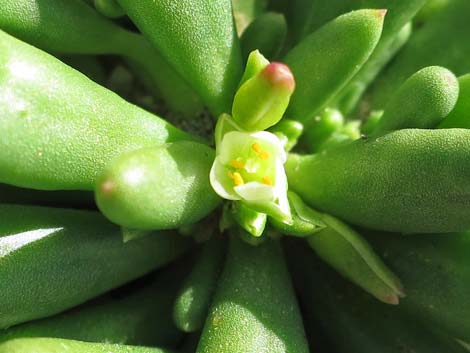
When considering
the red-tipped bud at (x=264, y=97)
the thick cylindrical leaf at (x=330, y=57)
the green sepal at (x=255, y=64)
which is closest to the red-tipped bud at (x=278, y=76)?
the red-tipped bud at (x=264, y=97)

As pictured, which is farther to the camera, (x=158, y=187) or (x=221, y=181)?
(x=221, y=181)

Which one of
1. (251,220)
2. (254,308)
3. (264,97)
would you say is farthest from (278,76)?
(254,308)

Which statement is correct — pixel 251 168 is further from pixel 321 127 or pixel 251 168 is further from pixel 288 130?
pixel 321 127

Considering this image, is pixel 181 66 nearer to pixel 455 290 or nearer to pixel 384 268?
pixel 384 268

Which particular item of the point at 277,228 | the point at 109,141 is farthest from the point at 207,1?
the point at 277,228

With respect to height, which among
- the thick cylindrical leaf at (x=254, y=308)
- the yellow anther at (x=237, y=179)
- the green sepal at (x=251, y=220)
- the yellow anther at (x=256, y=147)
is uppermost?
the yellow anther at (x=256, y=147)

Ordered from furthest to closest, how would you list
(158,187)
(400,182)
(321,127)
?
1. (321,127)
2. (400,182)
3. (158,187)

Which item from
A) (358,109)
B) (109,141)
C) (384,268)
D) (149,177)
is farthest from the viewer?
(358,109)

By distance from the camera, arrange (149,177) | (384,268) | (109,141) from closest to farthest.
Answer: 1. (149,177)
2. (109,141)
3. (384,268)

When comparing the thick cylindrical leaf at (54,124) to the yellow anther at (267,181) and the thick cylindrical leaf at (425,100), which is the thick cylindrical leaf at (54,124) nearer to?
the yellow anther at (267,181)
